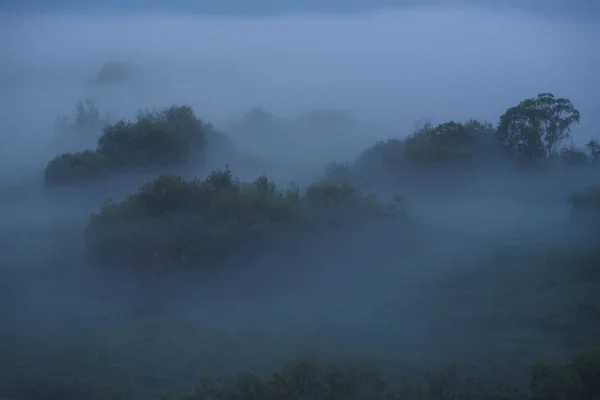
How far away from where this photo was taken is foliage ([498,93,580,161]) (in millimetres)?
25016

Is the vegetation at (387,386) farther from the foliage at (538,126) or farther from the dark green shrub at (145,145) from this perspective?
the foliage at (538,126)

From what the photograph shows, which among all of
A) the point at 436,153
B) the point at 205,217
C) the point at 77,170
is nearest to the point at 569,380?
the point at 205,217

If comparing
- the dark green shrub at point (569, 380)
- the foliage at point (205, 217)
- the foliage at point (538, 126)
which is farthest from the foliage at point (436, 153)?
the dark green shrub at point (569, 380)

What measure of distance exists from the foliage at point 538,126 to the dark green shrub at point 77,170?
45.3ft

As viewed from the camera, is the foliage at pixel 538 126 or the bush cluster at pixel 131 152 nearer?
the bush cluster at pixel 131 152

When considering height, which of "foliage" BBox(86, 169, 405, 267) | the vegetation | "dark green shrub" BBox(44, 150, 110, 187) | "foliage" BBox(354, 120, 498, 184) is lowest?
the vegetation

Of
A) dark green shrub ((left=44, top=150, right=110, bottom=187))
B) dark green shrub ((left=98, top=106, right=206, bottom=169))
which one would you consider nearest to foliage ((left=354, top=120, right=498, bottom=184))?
dark green shrub ((left=98, top=106, right=206, bottom=169))

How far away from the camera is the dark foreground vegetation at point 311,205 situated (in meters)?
8.55

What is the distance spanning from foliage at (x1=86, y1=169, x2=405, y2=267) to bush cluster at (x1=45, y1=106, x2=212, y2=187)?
19.3ft

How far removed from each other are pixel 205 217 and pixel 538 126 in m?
→ 14.4

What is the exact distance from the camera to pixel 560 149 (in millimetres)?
26047

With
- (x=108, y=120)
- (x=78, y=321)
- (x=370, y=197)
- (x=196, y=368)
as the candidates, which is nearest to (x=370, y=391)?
(x=196, y=368)

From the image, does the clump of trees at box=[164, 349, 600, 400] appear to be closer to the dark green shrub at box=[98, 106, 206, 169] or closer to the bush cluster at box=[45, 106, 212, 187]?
the bush cluster at box=[45, 106, 212, 187]

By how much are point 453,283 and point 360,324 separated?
9.63 ft
